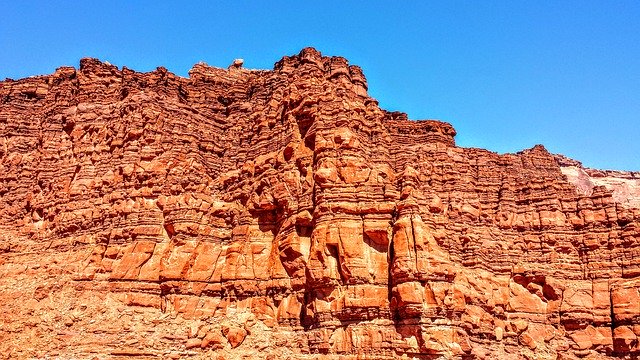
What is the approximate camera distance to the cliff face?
123 feet

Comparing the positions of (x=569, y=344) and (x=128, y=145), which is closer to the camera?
(x=569, y=344)

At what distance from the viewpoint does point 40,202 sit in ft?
160

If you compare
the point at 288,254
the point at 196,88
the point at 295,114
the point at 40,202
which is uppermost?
the point at 196,88

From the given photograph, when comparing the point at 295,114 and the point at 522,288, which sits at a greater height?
the point at 295,114

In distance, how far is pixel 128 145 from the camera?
48500 mm

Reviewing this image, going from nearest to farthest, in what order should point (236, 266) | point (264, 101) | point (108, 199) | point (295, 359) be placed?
point (295, 359), point (236, 266), point (108, 199), point (264, 101)

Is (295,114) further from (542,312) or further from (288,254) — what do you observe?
(542,312)

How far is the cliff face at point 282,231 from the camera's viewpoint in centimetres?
3756

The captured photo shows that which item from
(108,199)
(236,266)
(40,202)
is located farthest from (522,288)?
(40,202)

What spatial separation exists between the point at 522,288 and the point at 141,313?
29520 millimetres

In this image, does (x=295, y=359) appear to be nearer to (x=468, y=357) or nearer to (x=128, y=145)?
(x=468, y=357)

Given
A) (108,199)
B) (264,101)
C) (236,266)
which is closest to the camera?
(236,266)

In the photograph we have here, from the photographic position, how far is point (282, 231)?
141ft

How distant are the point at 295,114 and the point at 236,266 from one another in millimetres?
13443
